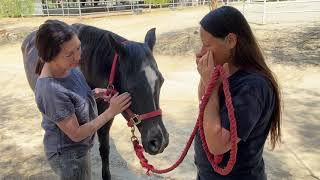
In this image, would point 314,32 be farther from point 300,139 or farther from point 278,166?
point 278,166

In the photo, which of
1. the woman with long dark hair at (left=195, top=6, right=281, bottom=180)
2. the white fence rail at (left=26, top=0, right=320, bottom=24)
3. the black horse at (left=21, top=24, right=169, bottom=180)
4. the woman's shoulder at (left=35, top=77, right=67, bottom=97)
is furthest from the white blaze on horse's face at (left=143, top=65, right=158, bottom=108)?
the white fence rail at (left=26, top=0, right=320, bottom=24)

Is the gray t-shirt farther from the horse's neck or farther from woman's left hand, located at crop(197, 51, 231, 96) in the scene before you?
woman's left hand, located at crop(197, 51, 231, 96)

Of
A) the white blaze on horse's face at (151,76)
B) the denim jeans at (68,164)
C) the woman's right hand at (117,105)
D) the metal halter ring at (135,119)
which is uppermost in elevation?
the white blaze on horse's face at (151,76)

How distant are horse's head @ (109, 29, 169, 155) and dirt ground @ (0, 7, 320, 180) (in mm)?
1511

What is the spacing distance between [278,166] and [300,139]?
2.99 ft

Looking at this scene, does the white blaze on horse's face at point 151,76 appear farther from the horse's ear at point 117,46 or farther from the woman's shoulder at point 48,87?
the woman's shoulder at point 48,87

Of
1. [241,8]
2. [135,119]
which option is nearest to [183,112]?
[135,119]

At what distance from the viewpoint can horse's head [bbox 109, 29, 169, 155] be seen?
255cm

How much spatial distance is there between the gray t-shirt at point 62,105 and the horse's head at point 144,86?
0.31 meters

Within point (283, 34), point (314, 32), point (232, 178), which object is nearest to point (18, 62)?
point (283, 34)

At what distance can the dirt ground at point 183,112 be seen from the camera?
13.9 ft

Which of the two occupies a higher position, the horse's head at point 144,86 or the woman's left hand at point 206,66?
the woman's left hand at point 206,66

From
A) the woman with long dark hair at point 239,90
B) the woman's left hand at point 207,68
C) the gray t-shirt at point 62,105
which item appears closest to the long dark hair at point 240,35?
the woman with long dark hair at point 239,90

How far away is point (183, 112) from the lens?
246 inches
